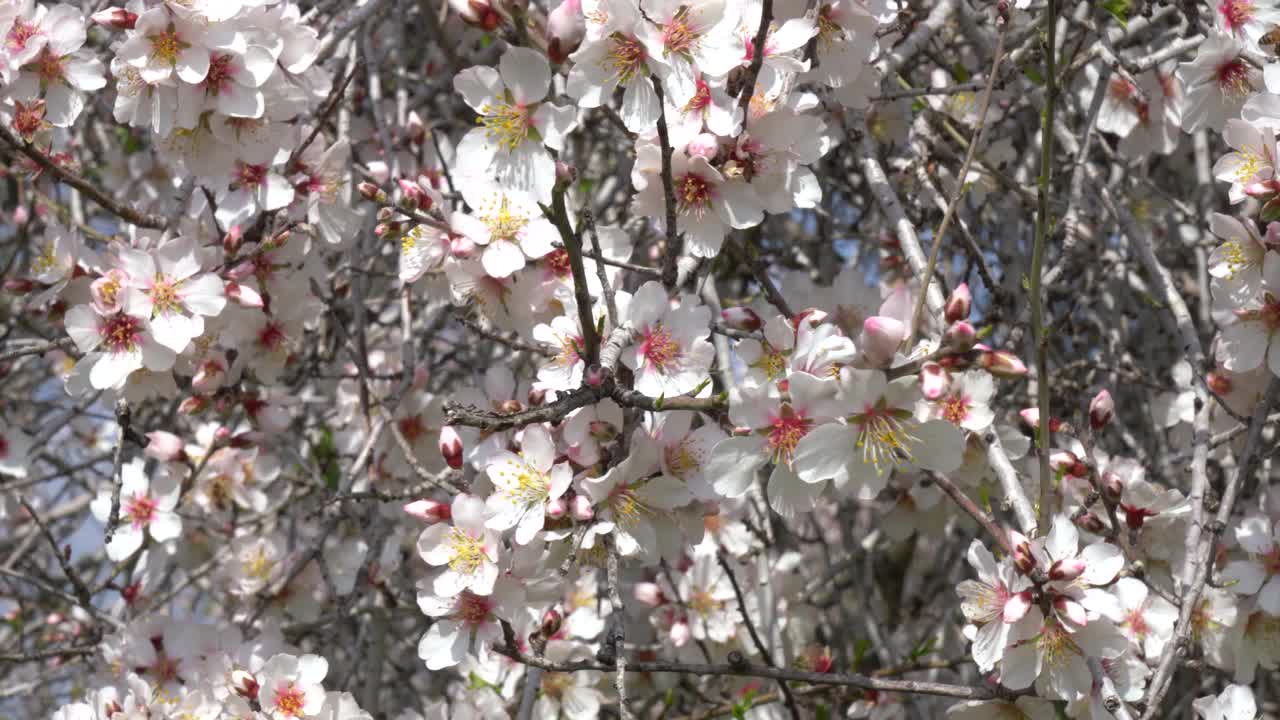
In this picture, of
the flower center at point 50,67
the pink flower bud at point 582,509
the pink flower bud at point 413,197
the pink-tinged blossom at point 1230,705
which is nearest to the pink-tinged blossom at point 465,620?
the pink flower bud at point 582,509

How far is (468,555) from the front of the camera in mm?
1907

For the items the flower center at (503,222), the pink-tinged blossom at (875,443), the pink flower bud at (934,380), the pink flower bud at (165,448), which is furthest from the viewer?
the pink flower bud at (165,448)

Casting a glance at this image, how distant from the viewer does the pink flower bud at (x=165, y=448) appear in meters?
2.68

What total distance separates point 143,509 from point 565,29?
1727 mm

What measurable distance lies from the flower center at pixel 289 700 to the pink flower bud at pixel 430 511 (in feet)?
1.77

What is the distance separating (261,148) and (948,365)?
1529mm

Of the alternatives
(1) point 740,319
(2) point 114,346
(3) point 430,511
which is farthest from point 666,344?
(2) point 114,346

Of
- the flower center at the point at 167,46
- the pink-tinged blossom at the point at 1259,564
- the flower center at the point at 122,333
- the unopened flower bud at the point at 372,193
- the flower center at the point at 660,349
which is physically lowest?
the pink-tinged blossom at the point at 1259,564

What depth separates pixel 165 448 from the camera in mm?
2678

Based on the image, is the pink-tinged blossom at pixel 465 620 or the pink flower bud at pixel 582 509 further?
the pink-tinged blossom at pixel 465 620

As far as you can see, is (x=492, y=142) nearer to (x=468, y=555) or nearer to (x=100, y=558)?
(x=468, y=555)

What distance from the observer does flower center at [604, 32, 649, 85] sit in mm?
1814

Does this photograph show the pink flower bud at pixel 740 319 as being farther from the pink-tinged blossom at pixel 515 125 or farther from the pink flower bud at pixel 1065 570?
the pink flower bud at pixel 1065 570

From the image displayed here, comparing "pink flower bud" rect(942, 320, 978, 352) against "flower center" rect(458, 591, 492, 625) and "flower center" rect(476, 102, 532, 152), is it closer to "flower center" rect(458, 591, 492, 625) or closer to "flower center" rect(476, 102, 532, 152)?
"flower center" rect(476, 102, 532, 152)
